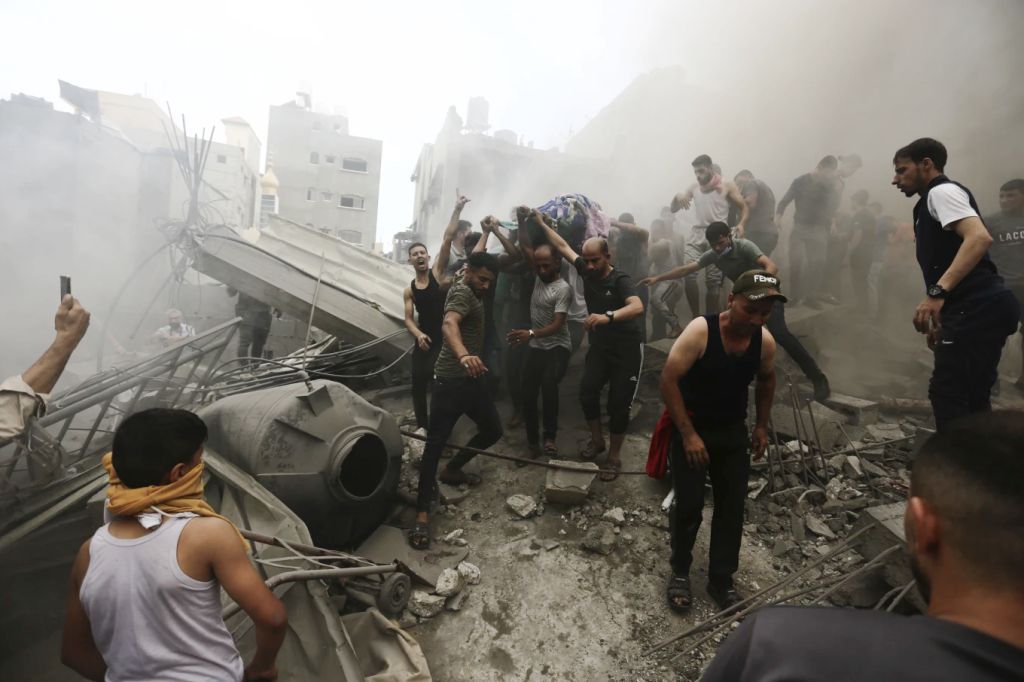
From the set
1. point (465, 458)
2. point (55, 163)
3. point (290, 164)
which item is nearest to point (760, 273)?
point (465, 458)

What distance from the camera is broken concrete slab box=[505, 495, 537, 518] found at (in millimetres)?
3592

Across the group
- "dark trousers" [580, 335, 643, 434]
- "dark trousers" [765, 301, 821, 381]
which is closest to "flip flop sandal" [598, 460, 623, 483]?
"dark trousers" [580, 335, 643, 434]

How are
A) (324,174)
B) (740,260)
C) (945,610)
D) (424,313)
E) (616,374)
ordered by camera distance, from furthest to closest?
(324,174)
(424,313)
(740,260)
(616,374)
(945,610)

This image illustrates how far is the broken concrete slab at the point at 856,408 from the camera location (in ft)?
14.5

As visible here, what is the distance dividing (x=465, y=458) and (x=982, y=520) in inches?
140

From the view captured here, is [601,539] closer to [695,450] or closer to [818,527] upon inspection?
[695,450]

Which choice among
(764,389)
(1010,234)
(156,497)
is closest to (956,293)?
(764,389)

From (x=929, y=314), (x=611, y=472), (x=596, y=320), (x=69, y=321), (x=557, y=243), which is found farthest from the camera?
(x=557, y=243)

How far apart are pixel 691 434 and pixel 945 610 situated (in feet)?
5.93

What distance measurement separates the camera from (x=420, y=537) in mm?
3307

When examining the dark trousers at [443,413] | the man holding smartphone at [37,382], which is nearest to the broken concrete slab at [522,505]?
the dark trousers at [443,413]

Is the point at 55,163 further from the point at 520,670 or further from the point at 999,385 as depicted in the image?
the point at 999,385

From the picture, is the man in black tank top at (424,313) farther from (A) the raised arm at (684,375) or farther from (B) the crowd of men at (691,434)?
(A) the raised arm at (684,375)

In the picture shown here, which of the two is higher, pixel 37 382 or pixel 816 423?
pixel 37 382
